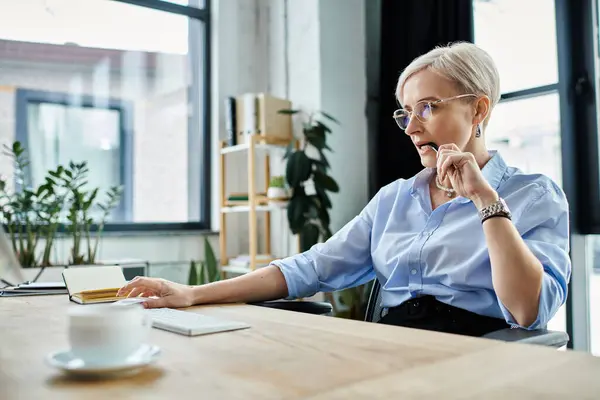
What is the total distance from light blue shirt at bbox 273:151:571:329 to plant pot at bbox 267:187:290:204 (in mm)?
1644

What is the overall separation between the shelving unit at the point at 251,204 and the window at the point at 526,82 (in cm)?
130

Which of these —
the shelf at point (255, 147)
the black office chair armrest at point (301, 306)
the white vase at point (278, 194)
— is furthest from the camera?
the shelf at point (255, 147)

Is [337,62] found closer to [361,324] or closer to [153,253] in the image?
[153,253]

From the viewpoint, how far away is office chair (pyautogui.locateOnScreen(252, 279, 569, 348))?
3.27ft

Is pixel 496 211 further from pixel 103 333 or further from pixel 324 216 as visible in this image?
pixel 324 216

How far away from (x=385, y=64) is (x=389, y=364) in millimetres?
2986

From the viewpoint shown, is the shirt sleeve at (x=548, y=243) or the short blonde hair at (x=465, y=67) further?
the short blonde hair at (x=465, y=67)

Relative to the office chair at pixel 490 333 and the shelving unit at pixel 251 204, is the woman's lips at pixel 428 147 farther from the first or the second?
the shelving unit at pixel 251 204

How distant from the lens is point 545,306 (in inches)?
47.2

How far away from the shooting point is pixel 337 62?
3.61 metres

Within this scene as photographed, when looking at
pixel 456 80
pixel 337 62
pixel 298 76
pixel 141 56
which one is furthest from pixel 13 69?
pixel 456 80

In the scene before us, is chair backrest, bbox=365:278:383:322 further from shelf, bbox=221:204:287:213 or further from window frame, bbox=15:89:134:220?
window frame, bbox=15:89:134:220

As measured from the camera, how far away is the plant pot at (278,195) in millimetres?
3336

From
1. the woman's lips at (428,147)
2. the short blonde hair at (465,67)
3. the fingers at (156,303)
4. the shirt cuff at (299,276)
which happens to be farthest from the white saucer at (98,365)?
the short blonde hair at (465,67)
